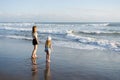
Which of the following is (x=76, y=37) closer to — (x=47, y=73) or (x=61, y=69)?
(x=61, y=69)

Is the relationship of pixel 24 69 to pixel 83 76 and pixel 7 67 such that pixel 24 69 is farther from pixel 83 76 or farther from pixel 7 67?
pixel 83 76

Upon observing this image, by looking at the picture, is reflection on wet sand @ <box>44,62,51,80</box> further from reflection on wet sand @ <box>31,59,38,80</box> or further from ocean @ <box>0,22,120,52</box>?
ocean @ <box>0,22,120,52</box>

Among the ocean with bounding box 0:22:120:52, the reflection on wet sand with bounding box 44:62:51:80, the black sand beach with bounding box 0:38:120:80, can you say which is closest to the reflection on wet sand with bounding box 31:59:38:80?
the black sand beach with bounding box 0:38:120:80

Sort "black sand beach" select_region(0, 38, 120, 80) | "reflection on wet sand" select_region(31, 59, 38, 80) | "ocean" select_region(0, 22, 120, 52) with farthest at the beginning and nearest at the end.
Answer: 1. "ocean" select_region(0, 22, 120, 52)
2. "black sand beach" select_region(0, 38, 120, 80)
3. "reflection on wet sand" select_region(31, 59, 38, 80)

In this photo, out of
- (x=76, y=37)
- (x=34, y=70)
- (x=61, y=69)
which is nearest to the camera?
(x=34, y=70)

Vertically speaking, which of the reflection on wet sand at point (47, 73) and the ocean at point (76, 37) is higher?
the reflection on wet sand at point (47, 73)

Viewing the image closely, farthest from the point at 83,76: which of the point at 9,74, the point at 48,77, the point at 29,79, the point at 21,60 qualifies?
the point at 21,60

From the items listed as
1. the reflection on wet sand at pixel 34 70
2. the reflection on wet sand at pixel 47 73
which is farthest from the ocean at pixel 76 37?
the reflection on wet sand at pixel 47 73

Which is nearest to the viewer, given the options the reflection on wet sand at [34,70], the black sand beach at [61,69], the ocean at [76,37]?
the reflection on wet sand at [34,70]

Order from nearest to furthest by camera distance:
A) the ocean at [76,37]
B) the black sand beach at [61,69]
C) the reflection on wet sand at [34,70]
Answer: the reflection on wet sand at [34,70] < the black sand beach at [61,69] < the ocean at [76,37]

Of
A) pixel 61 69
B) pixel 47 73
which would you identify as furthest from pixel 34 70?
pixel 61 69

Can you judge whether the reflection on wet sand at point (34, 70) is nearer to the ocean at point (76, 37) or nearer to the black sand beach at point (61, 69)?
the black sand beach at point (61, 69)

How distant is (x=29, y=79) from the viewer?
26.6 feet

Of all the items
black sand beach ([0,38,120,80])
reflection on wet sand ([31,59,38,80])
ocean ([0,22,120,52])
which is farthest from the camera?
ocean ([0,22,120,52])
